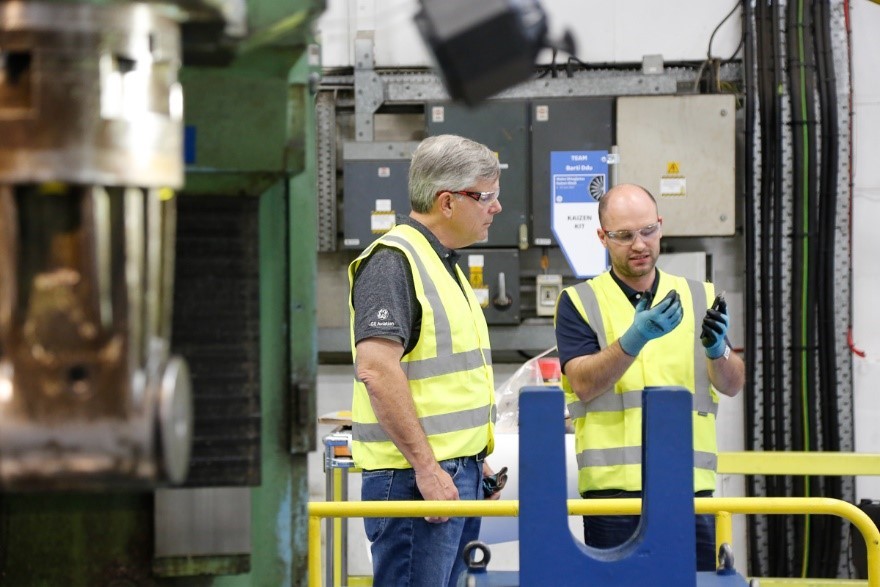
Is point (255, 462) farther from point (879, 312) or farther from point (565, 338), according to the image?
point (879, 312)

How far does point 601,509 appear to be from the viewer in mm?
2844

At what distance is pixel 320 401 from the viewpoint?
582 centimetres

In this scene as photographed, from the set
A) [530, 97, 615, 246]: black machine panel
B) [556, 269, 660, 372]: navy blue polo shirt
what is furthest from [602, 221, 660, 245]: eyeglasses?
[530, 97, 615, 246]: black machine panel

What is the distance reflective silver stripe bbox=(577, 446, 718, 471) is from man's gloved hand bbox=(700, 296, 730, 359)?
32 cm

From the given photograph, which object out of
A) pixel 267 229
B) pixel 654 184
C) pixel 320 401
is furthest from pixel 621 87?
pixel 267 229

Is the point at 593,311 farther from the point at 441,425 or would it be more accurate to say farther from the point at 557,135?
the point at 557,135

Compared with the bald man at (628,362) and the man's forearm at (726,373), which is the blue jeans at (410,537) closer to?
the bald man at (628,362)

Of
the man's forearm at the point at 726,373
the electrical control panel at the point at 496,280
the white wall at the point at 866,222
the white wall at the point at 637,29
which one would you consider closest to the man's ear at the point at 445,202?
the man's forearm at the point at 726,373

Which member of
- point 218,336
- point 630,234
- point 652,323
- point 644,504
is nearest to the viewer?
point 218,336

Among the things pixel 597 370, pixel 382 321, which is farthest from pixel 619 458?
pixel 382 321

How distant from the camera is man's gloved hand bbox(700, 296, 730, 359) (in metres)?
3.12

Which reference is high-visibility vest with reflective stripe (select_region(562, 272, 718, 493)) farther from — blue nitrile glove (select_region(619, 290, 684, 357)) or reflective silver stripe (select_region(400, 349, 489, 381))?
reflective silver stripe (select_region(400, 349, 489, 381))

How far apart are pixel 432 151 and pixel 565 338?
2.35 feet

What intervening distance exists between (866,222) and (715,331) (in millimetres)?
2907
